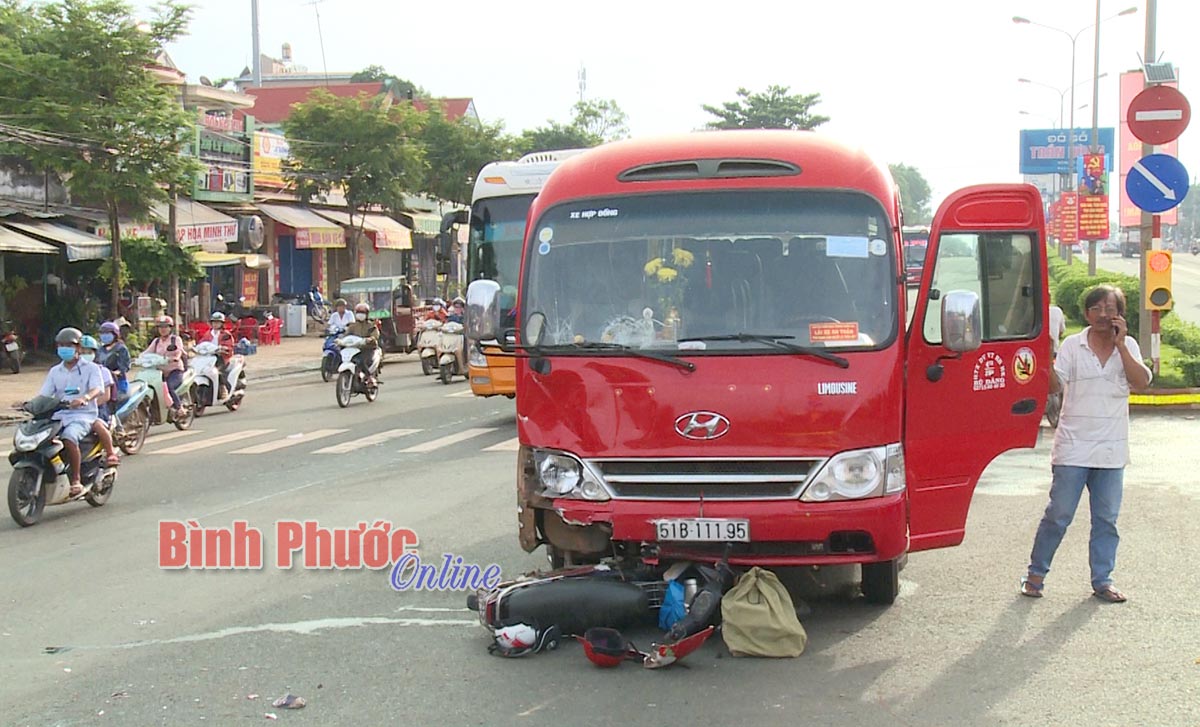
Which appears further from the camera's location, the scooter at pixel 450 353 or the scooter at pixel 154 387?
the scooter at pixel 450 353

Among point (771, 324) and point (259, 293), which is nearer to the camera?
point (771, 324)

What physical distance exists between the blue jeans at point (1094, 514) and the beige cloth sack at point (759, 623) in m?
1.74

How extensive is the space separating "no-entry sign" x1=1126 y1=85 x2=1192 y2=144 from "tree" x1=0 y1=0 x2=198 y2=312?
1804 cm

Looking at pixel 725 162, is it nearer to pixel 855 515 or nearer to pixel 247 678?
pixel 855 515

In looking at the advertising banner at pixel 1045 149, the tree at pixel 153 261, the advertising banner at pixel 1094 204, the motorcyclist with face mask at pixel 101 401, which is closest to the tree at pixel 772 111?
the advertising banner at pixel 1045 149

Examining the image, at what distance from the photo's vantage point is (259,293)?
4094cm

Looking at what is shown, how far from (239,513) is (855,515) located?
6039mm

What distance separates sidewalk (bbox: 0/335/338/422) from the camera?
835 inches

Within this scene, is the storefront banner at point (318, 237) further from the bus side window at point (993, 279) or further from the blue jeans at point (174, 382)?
the bus side window at point (993, 279)

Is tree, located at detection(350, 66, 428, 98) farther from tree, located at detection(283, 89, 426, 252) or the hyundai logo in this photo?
the hyundai logo

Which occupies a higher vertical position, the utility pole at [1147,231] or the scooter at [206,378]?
the utility pole at [1147,231]

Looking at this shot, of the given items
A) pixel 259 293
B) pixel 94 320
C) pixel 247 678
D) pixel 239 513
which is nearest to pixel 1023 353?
pixel 247 678

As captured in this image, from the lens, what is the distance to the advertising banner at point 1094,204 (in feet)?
119

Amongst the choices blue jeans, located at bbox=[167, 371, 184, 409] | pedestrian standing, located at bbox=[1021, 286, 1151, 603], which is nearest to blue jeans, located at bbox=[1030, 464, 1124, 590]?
pedestrian standing, located at bbox=[1021, 286, 1151, 603]
